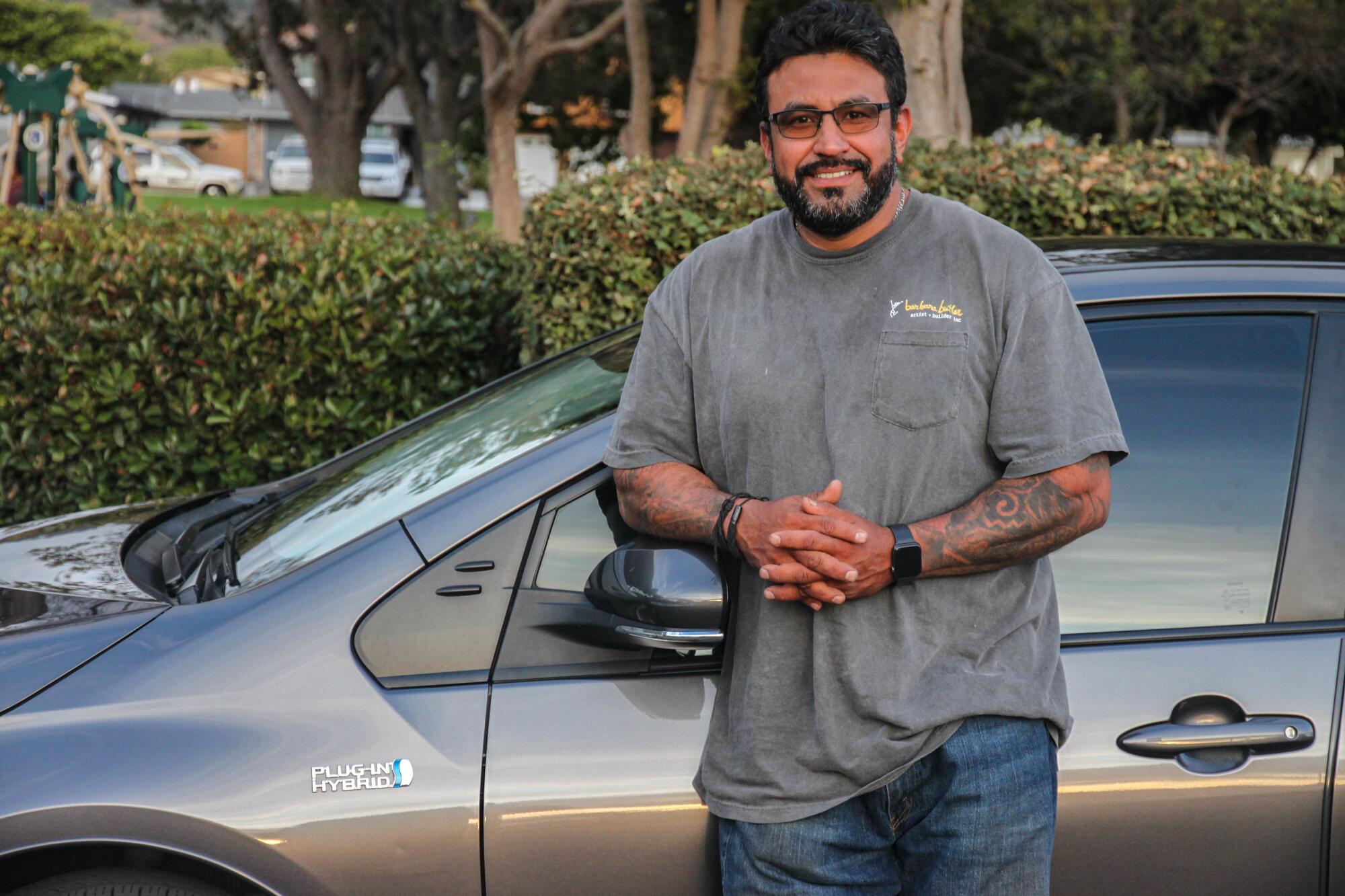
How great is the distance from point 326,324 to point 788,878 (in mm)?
3749

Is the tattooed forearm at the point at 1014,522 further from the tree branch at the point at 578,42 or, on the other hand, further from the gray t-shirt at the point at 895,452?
the tree branch at the point at 578,42

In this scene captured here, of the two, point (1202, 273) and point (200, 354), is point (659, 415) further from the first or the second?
point (200, 354)

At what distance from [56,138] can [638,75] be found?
18.7 ft

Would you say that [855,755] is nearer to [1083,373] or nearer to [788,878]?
[788,878]

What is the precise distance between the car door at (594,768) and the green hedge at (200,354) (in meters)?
3.28

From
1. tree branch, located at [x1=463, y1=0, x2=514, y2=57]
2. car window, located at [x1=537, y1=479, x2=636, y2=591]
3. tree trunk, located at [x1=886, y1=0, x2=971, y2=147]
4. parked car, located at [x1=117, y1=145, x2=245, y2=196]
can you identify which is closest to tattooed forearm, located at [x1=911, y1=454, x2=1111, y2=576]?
car window, located at [x1=537, y1=479, x2=636, y2=591]

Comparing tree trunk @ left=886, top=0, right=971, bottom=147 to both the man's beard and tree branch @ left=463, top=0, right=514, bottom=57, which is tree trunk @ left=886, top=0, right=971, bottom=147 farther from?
tree branch @ left=463, top=0, right=514, bottom=57

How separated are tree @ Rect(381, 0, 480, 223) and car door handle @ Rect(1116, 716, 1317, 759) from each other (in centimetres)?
1964

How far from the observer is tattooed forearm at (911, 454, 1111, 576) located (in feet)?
6.01

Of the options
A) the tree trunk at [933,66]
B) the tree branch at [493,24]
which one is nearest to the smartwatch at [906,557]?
the tree trunk at [933,66]

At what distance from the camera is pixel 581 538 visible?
7.07 ft

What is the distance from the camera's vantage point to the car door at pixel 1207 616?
1996 millimetres

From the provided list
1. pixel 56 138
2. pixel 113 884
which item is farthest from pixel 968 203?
pixel 56 138

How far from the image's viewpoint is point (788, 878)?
1.89 metres
